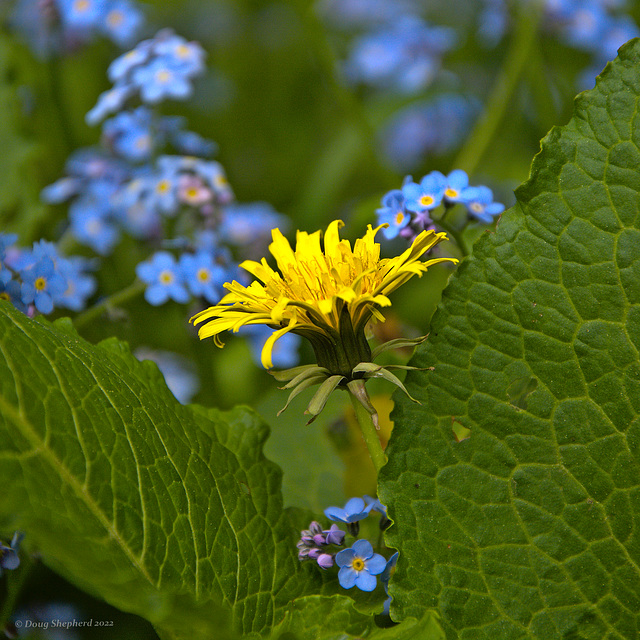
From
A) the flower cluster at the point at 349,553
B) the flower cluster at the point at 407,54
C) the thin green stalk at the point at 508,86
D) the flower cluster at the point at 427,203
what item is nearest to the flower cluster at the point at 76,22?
the flower cluster at the point at 407,54

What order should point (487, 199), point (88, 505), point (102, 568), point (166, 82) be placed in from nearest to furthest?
point (102, 568), point (88, 505), point (487, 199), point (166, 82)

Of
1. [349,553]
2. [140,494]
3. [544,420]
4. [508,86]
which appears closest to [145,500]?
[140,494]

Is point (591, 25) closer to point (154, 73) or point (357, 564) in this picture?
point (154, 73)

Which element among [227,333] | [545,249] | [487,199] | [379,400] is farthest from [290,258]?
[227,333]

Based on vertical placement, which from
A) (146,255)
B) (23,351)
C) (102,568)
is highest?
(146,255)

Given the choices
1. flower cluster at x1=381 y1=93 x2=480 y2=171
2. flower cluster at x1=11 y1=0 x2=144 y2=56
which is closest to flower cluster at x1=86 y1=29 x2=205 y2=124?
flower cluster at x1=11 y1=0 x2=144 y2=56

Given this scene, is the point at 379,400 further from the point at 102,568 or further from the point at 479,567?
the point at 102,568

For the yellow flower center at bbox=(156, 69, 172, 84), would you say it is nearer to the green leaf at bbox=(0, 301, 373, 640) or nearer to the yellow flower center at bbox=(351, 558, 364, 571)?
the green leaf at bbox=(0, 301, 373, 640)
